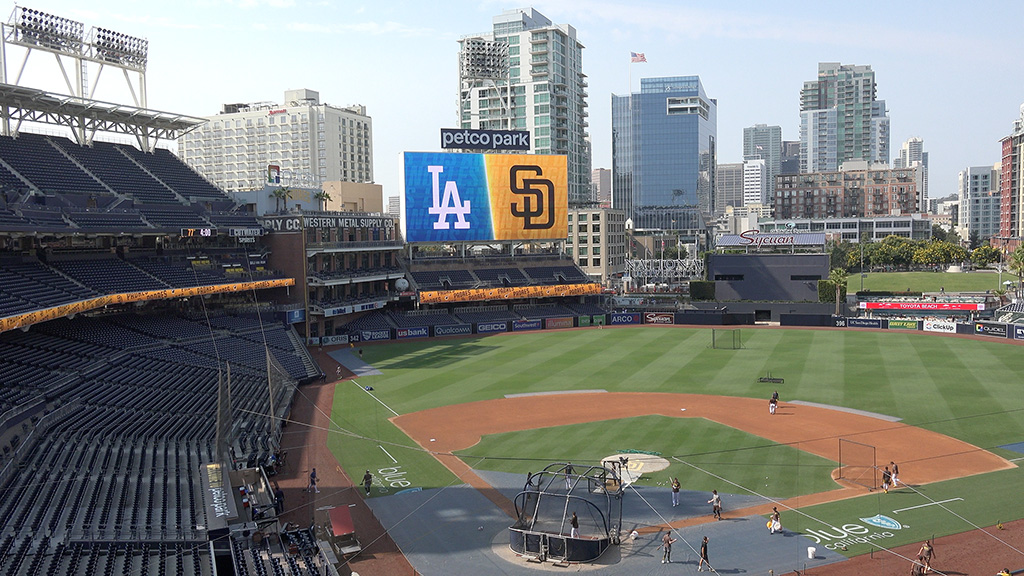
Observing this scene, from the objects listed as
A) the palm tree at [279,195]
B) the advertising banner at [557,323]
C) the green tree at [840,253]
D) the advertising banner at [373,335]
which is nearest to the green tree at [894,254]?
the green tree at [840,253]

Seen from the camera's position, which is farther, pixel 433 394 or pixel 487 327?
pixel 487 327

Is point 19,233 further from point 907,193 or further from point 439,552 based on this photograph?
point 907,193

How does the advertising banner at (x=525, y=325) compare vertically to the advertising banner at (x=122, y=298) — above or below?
below

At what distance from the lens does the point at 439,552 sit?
25703 millimetres

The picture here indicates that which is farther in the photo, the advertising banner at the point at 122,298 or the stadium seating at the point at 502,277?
the stadium seating at the point at 502,277

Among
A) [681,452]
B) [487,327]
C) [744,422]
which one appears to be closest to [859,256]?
[487,327]

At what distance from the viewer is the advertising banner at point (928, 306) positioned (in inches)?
3135

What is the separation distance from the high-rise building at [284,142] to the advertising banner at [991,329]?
141 metres

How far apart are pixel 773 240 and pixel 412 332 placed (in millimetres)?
49062

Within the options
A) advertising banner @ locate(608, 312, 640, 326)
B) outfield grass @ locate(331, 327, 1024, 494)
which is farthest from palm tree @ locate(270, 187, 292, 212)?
advertising banner @ locate(608, 312, 640, 326)

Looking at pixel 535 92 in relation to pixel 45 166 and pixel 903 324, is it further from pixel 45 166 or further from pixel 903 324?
pixel 45 166

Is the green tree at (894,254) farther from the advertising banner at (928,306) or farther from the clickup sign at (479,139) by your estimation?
the clickup sign at (479,139)

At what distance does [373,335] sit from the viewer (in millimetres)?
75438

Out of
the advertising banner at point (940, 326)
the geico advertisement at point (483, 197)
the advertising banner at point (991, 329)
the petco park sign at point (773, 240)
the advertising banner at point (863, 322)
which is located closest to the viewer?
the advertising banner at point (991, 329)
